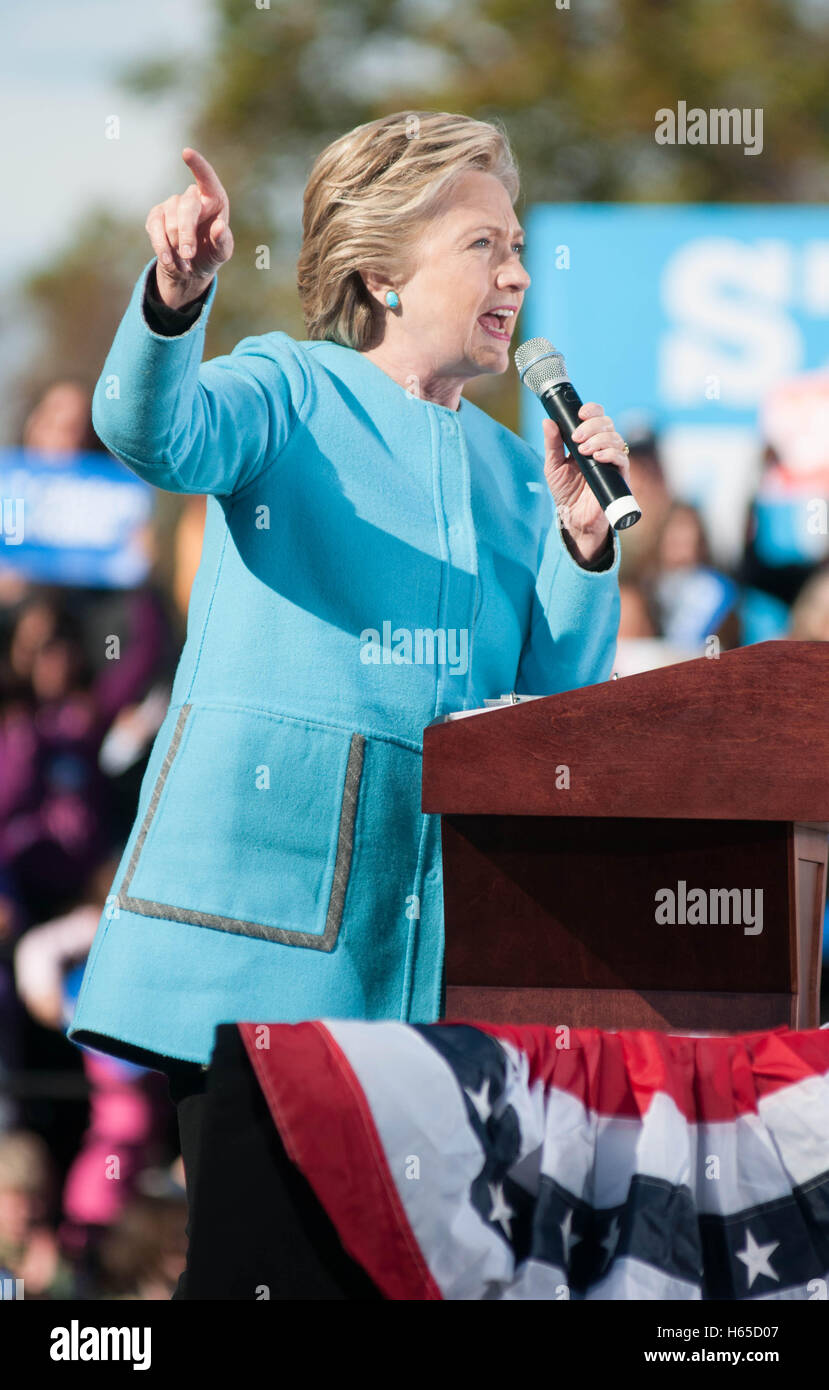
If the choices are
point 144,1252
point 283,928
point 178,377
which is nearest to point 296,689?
point 283,928

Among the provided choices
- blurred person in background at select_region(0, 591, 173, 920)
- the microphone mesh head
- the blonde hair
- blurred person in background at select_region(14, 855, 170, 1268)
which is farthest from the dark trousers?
blurred person in background at select_region(0, 591, 173, 920)

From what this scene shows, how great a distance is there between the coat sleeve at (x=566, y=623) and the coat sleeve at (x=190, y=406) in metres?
0.37

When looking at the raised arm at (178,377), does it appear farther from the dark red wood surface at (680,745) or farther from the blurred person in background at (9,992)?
the blurred person in background at (9,992)

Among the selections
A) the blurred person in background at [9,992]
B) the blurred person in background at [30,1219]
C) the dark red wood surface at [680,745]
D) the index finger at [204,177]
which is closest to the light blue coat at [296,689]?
the index finger at [204,177]

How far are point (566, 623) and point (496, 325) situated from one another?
0.37m

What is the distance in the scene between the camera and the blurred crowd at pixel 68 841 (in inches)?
180

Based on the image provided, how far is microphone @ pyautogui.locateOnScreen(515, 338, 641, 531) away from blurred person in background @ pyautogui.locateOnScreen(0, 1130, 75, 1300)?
9.59 feet

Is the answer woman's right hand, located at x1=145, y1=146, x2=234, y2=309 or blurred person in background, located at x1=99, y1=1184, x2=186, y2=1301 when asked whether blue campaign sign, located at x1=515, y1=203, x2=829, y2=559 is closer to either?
blurred person in background, located at x1=99, y1=1184, x2=186, y2=1301

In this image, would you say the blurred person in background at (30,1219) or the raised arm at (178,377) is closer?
the raised arm at (178,377)

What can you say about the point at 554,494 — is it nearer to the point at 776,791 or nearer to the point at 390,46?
the point at 776,791

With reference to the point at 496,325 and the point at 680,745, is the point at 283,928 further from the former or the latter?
the point at 496,325

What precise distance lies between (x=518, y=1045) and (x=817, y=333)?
3.28 m

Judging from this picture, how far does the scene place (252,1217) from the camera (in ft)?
4.98
